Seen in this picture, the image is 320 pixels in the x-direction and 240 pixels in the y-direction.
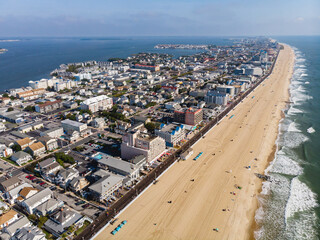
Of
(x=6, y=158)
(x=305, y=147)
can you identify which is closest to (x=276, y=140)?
(x=305, y=147)

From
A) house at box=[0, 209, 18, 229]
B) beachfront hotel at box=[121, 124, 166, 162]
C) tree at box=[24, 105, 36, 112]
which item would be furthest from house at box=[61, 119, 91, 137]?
house at box=[0, 209, 18, 229]

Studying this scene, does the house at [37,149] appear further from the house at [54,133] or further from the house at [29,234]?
A: the house at [29,234]

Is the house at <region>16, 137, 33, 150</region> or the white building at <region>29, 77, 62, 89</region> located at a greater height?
the white building at <region>29, 77, 62, 89</region>

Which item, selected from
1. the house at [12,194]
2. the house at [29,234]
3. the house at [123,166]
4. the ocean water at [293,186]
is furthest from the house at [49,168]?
the ocean water at [293,186]

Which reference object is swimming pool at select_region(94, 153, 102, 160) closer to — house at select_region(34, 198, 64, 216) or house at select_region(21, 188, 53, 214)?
house at select_region(21, 188, 53, 214)

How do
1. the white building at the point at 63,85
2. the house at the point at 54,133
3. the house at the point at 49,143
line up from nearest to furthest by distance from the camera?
the house at the point at 49,143
the house at the point at 54,133
the white building at the point at 63,85
